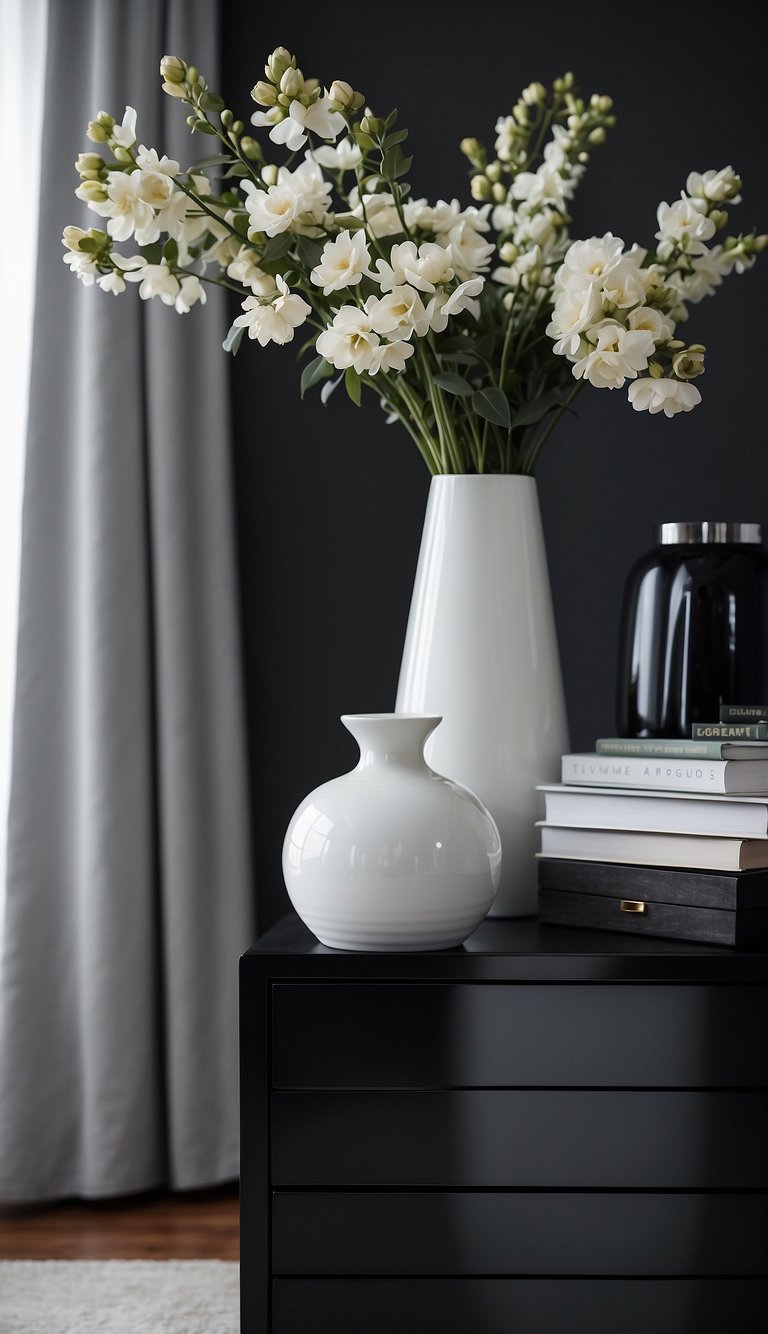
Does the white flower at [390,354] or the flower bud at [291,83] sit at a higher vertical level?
the flower bud at [291,83]

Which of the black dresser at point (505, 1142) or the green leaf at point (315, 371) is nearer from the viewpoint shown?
the black dresser at point (505, 1142)

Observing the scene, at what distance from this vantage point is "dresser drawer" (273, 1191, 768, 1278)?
3.82ft

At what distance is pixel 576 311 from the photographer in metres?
1.25

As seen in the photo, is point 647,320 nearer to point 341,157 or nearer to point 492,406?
point 492,406

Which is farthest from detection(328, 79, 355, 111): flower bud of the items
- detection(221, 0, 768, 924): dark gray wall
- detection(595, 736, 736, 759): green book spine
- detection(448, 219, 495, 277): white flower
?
detection(221, 0, 768, 924): dark gray wall

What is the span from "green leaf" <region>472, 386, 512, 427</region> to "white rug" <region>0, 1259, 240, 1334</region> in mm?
1236

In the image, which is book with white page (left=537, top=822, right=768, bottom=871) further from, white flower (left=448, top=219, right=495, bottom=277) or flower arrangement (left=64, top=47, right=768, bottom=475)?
white flower (left=448, top=219, right=495, bottom=277)

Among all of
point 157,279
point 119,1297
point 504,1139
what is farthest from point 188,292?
point 119,1297

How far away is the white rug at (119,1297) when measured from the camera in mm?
1651

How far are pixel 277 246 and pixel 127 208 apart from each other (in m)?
0.16

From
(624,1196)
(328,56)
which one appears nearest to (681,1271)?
(624,1196)

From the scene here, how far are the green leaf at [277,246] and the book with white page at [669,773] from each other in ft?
2.05

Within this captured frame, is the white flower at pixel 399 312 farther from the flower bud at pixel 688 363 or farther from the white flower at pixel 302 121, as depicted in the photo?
the flower bud at pixel 688 363

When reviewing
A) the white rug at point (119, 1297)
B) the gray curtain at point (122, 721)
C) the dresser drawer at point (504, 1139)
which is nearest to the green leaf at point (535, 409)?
the dresser drawer at point (504, 1139)
